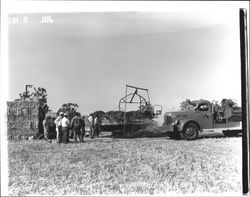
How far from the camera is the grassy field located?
3.85m

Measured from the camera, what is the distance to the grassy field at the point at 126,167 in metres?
3.85

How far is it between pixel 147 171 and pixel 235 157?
2.66 feet

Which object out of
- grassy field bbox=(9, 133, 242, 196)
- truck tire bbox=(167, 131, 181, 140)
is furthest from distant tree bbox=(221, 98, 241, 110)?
truck tire bbox=(167, 131, 181, 140)

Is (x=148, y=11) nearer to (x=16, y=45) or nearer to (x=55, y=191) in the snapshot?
(x=16, y=45)

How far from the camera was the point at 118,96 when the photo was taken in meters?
3.83

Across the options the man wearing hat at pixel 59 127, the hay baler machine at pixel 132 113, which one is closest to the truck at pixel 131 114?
the hay baler machine at pixel 132 113

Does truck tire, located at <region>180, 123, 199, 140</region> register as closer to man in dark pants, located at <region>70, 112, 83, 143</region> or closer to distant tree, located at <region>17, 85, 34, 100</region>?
man in dark pants, located at <region>70, 112, 83, 143</region>

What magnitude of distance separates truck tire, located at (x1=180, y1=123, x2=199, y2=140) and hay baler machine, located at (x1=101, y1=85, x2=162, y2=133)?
32 centimetres

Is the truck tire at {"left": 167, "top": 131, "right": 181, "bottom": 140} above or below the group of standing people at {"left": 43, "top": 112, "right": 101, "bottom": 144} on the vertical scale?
below

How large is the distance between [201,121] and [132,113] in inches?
26.0

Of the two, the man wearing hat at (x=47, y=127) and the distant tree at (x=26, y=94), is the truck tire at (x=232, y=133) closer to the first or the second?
the man wearing hat at (x=47, y=127)

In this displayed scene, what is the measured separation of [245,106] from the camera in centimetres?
388

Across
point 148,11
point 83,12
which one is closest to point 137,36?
point 148,11

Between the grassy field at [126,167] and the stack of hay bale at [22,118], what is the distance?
3.3 inches
